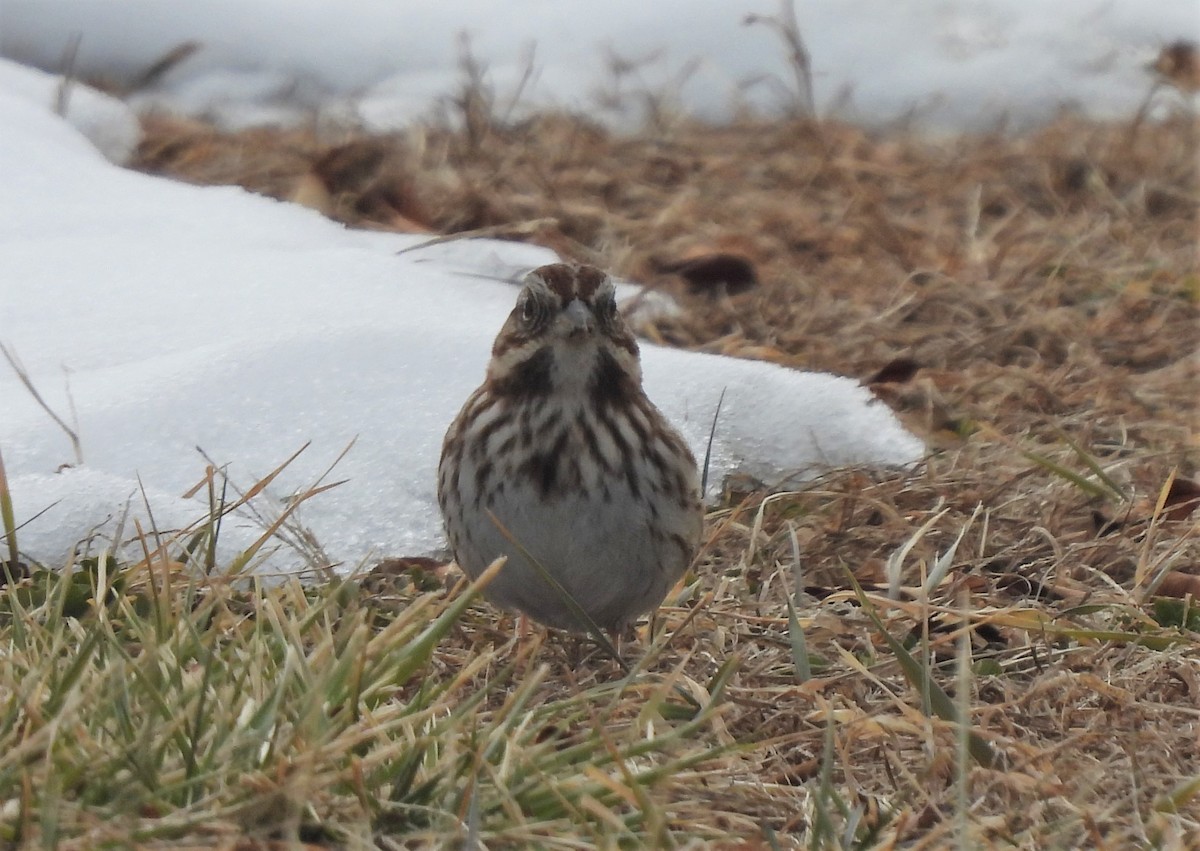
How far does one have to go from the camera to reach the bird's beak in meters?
3.55

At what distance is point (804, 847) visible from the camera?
264 centimetres

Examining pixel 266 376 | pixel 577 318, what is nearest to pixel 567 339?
pixel 577 318

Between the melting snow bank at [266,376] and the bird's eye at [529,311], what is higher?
the bird's eye at [529,311]

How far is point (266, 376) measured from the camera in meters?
4.56

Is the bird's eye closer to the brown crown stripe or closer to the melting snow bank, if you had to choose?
the brown crown stripe

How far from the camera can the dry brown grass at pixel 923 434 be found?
297 centimetres

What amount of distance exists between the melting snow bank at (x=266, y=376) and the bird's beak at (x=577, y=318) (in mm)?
728

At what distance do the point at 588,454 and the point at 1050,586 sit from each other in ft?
3.82

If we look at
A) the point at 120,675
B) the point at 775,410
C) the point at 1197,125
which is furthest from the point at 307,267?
the point at 1197,125

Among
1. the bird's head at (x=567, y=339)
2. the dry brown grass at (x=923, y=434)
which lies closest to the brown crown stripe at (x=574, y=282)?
the bird's head at (x=567, y=339)

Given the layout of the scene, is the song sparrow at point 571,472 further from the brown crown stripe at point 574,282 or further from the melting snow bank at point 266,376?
the melting snow bank at point 266,376

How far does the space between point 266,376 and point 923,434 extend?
1.85 meters

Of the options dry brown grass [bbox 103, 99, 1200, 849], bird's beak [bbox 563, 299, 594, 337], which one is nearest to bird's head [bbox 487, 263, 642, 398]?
bird's beak [bbox 563, 299, 594, 337]

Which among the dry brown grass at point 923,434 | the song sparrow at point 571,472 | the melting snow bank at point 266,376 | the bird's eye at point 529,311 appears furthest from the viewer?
the melting snow bank at point 266,376
